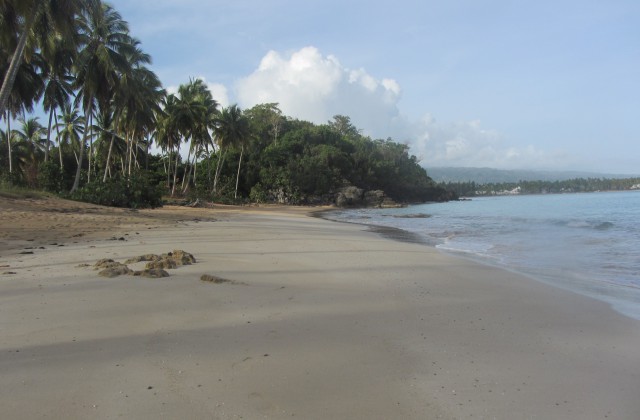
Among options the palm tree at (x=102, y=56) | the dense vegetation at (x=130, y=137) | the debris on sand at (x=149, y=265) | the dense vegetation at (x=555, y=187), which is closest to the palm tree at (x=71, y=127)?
the dense vegetation at (x=130, y=137)

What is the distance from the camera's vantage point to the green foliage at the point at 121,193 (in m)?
24.7

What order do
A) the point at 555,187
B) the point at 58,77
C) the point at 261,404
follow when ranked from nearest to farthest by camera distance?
the point at 261,404, the point at 58,77, the point at 555,187

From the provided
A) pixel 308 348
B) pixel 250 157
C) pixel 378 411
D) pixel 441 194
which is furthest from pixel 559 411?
pixel 441 194

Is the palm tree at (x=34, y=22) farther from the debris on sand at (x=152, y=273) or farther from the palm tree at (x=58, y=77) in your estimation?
the debris on sand at (x=152, y=273)

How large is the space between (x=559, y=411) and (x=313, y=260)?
6295 millimetres

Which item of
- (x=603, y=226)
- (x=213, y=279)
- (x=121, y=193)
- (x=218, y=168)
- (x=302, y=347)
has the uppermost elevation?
(x=218, y=168)

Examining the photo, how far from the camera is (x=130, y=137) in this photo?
3981 centimetres

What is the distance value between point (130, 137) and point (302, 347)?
40.7 metres

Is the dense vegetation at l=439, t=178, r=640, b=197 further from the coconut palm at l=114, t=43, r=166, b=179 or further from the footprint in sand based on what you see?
the footprint in sand

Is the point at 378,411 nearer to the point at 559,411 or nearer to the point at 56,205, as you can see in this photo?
the point at 559,411

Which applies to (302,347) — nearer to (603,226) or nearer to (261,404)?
(261,404)

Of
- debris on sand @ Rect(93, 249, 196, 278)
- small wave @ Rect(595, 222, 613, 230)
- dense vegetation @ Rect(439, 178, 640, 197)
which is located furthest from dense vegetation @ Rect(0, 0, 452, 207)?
dense vegetation @ Rect(439, 178, 640, 197)

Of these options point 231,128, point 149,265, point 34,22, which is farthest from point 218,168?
point 149,265

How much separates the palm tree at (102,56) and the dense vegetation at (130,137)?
0.06 metres
